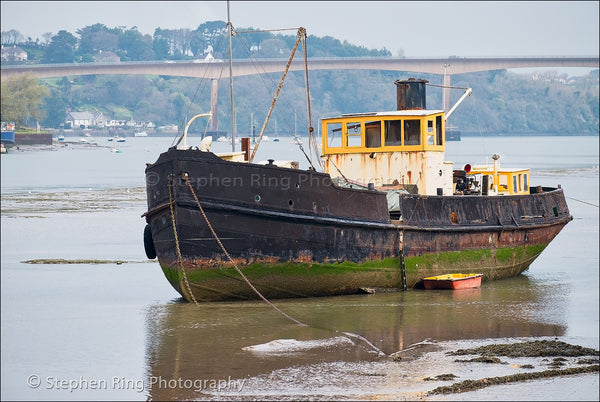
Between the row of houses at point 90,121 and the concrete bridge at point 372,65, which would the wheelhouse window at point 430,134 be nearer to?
the concrete bridge at point 372,65

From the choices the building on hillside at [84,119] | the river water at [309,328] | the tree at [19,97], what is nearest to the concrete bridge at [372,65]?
the tree at [19,97]

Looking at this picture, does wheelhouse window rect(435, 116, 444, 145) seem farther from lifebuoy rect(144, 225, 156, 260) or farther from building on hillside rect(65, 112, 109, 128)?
building on hillside rect(65, 112, 109, 128)

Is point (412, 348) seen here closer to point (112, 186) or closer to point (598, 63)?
point (112, 186)

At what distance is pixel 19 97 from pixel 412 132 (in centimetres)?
10835

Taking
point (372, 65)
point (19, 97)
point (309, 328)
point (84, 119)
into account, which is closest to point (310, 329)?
point (309, 328)

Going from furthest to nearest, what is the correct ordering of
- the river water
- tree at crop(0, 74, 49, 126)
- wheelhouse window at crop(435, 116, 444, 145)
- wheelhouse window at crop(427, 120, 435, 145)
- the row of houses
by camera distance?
the row of houses, tree at crop(0, 74, 49, 126), wheelhouse window at crop(435, 116, 444, 145), wheelhouse window at crop(427, 120, 435, 145), the river water

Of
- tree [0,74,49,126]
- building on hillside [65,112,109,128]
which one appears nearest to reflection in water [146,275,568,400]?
tree [0,74,49,126]

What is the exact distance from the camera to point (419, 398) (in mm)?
12641

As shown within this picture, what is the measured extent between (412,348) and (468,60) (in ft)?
388

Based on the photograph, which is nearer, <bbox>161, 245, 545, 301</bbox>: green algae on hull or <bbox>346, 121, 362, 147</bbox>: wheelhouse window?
<bbox>161, 245, 545, 301</bbox>: green algae on hull

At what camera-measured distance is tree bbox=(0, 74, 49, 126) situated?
4756 inches

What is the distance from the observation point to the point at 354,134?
2183cm

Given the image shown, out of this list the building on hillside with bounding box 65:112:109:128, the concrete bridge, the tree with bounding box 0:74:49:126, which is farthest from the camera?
the building on hillside with bounding box 65:112:109:128

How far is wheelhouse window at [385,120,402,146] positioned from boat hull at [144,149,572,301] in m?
1.69
